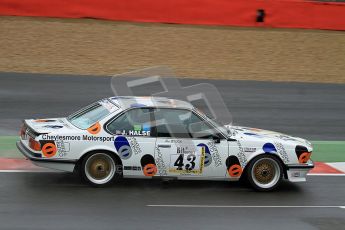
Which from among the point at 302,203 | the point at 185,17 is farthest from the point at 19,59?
the point at 302,203

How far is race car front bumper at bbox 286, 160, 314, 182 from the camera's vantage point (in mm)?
9992

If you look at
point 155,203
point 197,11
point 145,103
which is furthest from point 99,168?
point 197,11

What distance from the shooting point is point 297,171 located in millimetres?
10023

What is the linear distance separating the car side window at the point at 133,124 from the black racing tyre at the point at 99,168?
408 millimetres

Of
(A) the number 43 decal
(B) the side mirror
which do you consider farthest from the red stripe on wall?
(A) the number 43 decal

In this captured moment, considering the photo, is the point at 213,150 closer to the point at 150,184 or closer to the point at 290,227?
the point at 150,184

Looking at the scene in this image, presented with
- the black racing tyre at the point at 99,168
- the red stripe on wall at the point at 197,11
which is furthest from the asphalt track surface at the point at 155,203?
the red stripe on wall at the point at 197,11

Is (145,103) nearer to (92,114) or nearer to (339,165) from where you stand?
(92,114)

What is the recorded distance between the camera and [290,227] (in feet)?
27.5

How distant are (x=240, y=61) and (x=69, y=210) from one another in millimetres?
14903

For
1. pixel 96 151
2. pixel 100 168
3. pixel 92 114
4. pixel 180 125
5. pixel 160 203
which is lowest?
pixel 160 203

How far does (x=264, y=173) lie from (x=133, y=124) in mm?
2244

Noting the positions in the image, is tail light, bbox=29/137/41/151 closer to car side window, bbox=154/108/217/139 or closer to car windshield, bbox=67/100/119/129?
car windshield, bbox=67/100/119/129

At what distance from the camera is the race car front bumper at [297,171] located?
393 inches
